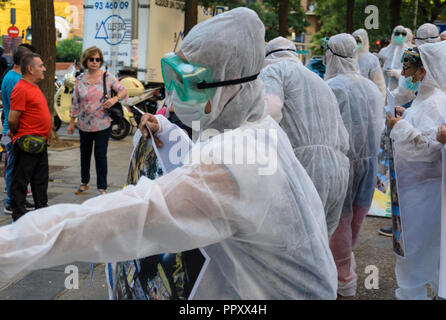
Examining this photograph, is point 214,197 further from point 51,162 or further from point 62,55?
point 62,55

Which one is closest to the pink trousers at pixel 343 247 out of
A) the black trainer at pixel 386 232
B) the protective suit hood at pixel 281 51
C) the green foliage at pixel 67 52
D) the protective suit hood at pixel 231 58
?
the protective suit hood at pixel 281 51

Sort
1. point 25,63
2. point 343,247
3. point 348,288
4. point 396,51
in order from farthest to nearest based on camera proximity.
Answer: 1. point 396,51
2. point 25,63
3. point 343,247
4. point 348,288

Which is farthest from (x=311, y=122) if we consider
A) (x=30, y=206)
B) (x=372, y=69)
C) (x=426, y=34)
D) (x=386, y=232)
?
(x=426, y=34)

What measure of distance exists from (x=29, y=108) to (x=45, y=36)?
16.3ft

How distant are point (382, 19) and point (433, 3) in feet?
13.7

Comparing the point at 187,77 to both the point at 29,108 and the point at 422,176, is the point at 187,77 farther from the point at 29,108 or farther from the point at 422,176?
the point at 29,108

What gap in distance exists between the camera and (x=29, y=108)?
19.2ft

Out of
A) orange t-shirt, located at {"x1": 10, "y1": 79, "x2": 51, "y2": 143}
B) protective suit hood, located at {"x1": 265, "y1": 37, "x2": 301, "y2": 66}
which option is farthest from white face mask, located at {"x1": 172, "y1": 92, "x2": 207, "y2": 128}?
orange t-shirt, located at {"x1": 10, "y1": 79, "x2": 51, "y2": 143}

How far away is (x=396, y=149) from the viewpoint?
434cm

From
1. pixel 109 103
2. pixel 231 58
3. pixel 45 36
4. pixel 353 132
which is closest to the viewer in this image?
pixel 231 58

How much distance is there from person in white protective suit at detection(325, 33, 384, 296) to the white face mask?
3089mm

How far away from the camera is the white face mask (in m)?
1.85

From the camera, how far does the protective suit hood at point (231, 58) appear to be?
5.72ft

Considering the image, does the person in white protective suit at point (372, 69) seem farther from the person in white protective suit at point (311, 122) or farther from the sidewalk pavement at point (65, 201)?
the person in white protective suit at point (311, 122)
